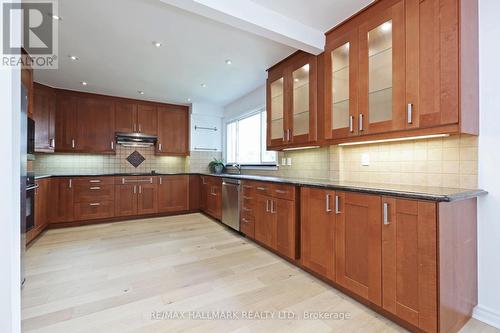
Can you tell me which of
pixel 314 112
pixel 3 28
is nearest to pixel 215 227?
pixel 314 112

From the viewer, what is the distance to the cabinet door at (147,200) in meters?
4.73

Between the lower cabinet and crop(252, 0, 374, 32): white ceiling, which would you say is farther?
the lower cabinet

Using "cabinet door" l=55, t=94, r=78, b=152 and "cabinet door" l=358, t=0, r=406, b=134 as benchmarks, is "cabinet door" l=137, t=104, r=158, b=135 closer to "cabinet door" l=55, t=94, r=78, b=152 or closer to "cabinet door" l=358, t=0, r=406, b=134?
"cabinet door" l=55, t=94, r=78, b=152

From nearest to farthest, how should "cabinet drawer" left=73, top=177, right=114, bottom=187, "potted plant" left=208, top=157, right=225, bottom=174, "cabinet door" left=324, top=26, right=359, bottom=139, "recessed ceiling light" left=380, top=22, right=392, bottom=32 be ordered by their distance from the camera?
"recessed ceiling light" left=380, top=22, right=392, bottom=32 → "cabinet door" left=324, top=26, right=359, bottom=139 → "cabinet drawer" left=73, top=177, right=114, bottom=187 → "potted plant" left=208, top=157, right=225, bottom=174

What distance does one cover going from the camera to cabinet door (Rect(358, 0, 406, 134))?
1.83 meters

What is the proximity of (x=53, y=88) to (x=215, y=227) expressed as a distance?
397 cm

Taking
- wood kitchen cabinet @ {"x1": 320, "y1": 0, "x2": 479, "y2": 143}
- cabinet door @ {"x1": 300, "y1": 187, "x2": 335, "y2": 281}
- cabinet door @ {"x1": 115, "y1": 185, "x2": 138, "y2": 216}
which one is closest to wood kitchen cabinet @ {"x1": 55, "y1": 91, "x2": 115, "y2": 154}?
cabinet door @ {"x1": 115, "y1": 185, "x2": 138, "y2": 216}

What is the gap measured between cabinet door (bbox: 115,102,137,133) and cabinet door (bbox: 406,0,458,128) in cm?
495

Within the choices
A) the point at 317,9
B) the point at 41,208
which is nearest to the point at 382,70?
the point at 317,9

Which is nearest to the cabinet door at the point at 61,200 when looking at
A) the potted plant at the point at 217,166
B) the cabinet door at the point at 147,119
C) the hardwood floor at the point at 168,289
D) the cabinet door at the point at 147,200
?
the hardwood floor at the point at 168,289

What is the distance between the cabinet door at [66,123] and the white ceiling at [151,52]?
0.31 meters

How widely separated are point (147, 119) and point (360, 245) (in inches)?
193

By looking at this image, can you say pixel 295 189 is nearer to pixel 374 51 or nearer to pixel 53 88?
pixel 374 51
